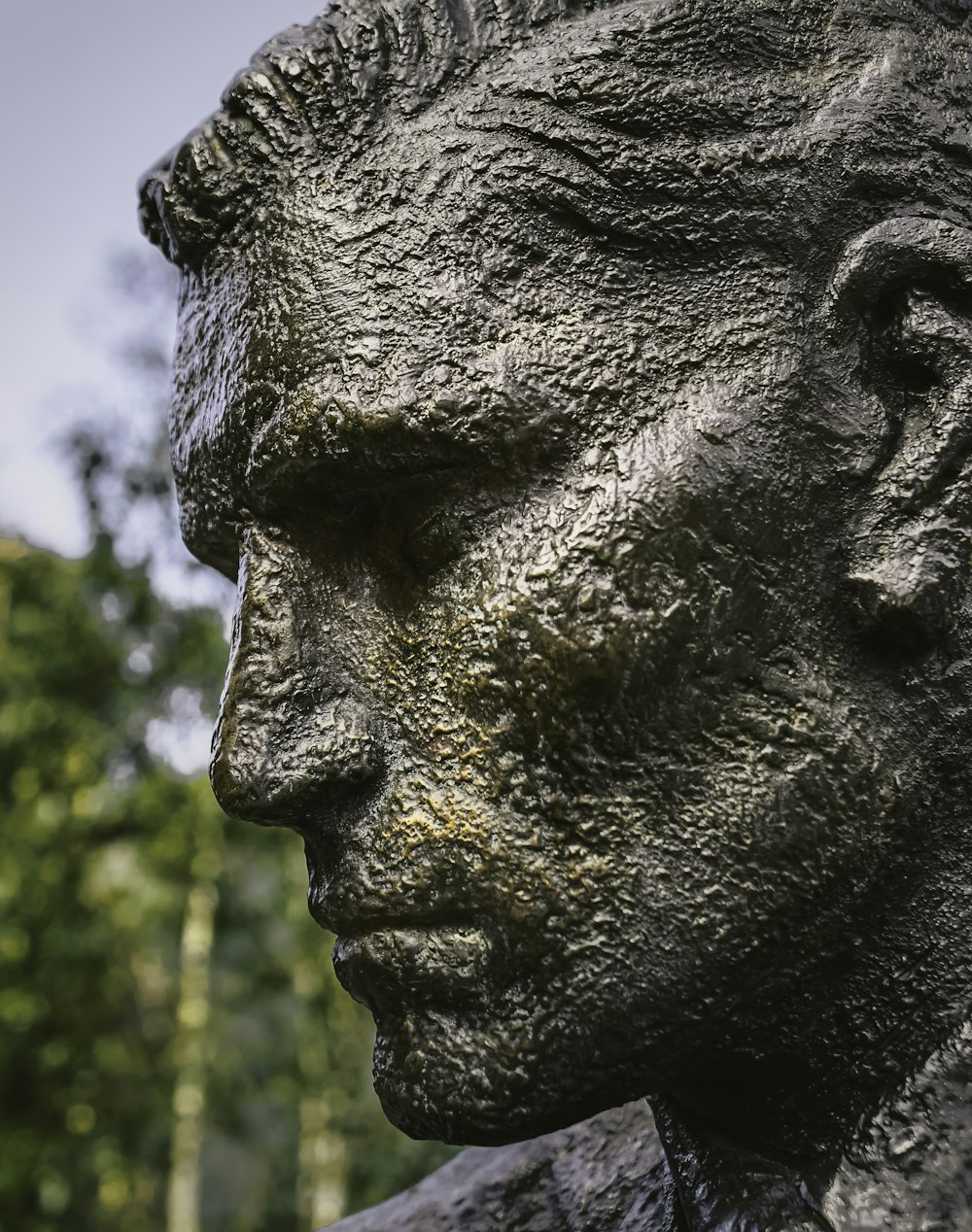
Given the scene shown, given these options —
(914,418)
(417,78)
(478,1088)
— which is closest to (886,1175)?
(478,1088)

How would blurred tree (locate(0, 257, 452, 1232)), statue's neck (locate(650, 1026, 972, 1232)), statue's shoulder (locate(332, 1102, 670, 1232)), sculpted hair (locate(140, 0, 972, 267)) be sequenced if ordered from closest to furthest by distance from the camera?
1. statue's neck (locate(650, 1026, 972, 1232))
2. sculpted hair (locate(140, 0, 972, 267))
3. statue's shoulder (locate(332, 1102, 670, 1232))
4. blurred tree (locate(0, 257, 452, 1232))

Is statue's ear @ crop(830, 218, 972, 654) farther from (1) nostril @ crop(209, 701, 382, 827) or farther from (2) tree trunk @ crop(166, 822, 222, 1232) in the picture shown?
(2) tree trunk @ crop(166, 822, 222, 1232)

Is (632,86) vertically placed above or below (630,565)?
above

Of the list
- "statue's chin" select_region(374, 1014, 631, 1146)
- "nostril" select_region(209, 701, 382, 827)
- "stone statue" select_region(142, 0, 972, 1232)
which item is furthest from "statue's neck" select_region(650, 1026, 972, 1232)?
"nostril" select_region(209, 701, 382, 827)

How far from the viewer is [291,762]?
1271 millimetres

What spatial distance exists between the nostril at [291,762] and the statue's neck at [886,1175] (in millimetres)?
604

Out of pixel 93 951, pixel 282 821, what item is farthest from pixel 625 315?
pixel 93 951

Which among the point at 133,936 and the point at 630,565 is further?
the point at 133,936

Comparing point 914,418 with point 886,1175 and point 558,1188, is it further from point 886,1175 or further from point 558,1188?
point 558,1188

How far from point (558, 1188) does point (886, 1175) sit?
0.65 m

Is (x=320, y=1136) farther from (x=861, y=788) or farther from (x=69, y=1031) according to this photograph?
(x=861, y=788)

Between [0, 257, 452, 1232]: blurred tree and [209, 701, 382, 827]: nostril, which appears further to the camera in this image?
[0, 257, 452, 1232]: blurred tree

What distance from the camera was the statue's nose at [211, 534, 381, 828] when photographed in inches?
49.9

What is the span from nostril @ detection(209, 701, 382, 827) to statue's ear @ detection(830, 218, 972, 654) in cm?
54
